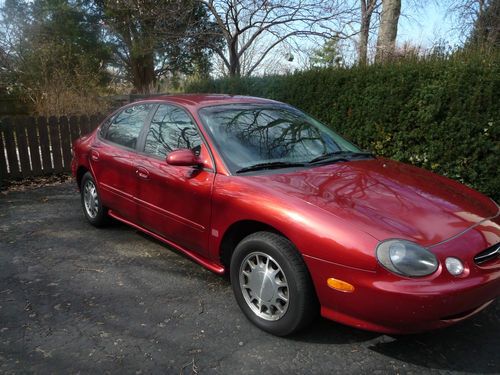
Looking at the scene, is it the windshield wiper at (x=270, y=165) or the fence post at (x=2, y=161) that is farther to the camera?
the fence post at (x=2, y=161)

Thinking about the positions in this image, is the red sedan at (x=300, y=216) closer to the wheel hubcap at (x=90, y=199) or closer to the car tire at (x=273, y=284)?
the car tire at (x=273, y=284)

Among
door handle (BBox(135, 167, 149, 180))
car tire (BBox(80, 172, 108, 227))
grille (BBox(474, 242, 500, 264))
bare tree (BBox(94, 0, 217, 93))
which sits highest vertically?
bare tree (BBox(94, 0, 217, 93))

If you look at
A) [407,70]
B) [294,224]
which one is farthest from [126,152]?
[407,70]

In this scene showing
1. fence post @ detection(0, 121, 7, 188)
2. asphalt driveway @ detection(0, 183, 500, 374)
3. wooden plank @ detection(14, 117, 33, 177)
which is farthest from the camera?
wooden plank @ detection(14, 117, 33, 177)

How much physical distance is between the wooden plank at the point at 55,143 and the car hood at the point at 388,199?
6339 millimetres

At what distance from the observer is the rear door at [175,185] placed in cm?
309

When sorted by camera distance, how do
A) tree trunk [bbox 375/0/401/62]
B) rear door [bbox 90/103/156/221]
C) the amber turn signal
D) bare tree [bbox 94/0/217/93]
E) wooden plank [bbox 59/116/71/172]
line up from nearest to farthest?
the amber turn signal
rear door [bbox 90/103/156/221]
wooden plank [bbox 59/116/71/172]
tree trunk [bbox 375/0/401/62]
bare tree [bbox 94/0/217/93]

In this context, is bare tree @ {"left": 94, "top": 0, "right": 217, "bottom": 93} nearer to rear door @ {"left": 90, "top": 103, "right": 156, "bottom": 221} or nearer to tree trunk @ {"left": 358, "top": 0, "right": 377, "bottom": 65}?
tree trunk @ {"left": 358, "top": 0, "right": 377, "bottom": 65}

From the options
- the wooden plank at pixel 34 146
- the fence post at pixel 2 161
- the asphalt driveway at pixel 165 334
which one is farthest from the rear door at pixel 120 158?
the wooden plank at pixel 34 146

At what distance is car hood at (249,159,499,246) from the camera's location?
2296 millimetres

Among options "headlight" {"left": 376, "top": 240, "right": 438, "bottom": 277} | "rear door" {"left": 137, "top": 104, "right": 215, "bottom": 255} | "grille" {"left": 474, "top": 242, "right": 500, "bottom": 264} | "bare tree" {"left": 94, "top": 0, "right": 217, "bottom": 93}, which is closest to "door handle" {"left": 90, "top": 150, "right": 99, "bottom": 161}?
"rear door" {"left": 137, "top": 104, "right": 215, "bottom": 255}

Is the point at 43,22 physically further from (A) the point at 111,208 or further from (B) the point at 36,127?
(A) the point at 111,208

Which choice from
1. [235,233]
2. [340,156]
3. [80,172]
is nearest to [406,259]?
[235,233]

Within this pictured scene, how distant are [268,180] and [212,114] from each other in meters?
0.98
